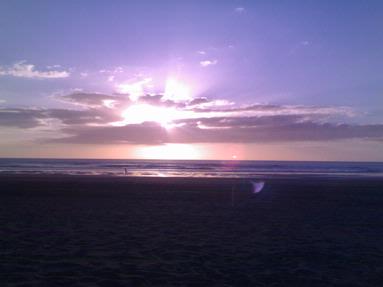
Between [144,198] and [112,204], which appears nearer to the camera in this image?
[112,204]

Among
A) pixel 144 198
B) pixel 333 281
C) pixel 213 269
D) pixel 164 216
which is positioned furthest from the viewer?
pixel 144 198

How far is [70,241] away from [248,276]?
17.1ft

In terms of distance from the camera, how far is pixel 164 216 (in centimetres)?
1667

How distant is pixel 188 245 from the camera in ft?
37.4

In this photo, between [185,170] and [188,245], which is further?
[185,170]

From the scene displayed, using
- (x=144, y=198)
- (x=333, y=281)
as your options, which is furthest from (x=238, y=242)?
(x=144, y=198)

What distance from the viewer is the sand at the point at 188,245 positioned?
28.1 feet

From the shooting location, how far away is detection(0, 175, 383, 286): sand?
8.58 metres

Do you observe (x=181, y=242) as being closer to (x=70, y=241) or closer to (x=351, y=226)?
(x=70, y=241)

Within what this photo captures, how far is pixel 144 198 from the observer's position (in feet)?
76.8

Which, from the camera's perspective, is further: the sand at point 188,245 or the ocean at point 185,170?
the ocean at point 185,170

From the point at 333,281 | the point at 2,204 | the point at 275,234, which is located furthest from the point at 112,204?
the point at 333,281

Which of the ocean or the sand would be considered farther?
the ocean

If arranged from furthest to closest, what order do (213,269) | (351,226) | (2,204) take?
1. (2,204)
2. (351,226)
3. (213,269)
